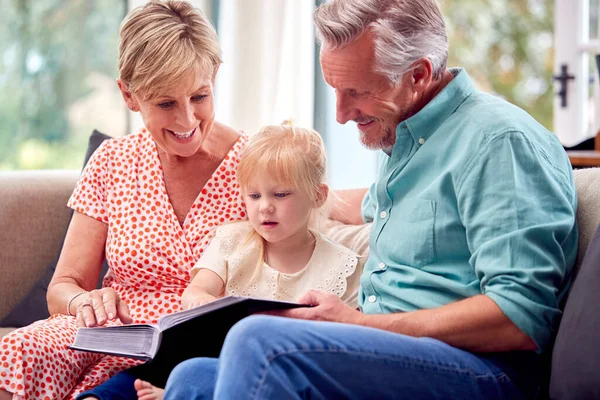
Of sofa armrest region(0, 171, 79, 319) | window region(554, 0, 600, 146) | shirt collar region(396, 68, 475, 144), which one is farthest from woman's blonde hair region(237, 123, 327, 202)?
window region(554, 0, 600, 146)

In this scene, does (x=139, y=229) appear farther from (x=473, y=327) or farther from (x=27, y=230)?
(x=473, y=327)

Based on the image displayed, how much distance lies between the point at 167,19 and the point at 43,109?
2517mm

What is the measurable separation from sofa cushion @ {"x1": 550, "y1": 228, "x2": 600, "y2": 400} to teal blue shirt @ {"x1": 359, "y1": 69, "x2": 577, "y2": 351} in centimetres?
4

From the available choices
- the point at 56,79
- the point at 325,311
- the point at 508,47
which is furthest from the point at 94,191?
the point at 508,47

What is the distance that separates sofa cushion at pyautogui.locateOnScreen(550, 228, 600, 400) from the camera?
49.7 inches

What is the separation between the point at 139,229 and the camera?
2020 millimetres

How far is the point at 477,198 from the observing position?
4.73 feet

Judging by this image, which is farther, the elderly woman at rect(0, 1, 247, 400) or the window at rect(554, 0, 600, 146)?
the window at rect(554, 0, 600, 146)

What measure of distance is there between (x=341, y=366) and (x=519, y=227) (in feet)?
1.25

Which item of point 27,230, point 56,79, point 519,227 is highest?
point 56,79

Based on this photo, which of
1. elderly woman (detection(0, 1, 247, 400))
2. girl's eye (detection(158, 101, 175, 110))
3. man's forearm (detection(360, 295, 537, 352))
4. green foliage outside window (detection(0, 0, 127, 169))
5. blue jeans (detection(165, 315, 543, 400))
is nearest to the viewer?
blue jeans (detection(165, 315, 543, 400))

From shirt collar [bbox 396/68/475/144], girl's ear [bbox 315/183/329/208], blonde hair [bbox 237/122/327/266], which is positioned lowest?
girl's ear [bbox 315/183/329/208]

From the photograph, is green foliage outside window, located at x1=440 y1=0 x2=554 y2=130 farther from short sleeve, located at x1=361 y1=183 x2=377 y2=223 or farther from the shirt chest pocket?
the shirt chest pocket

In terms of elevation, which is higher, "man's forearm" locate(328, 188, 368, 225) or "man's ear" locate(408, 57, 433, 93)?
"man's ear" locate(408, 57, 433, 93)
